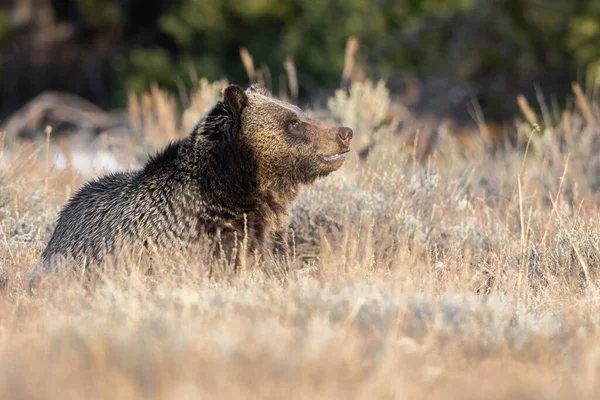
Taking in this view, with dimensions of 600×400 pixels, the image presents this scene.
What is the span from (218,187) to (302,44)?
15.9 meters

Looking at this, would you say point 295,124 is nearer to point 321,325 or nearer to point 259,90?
point 259,90

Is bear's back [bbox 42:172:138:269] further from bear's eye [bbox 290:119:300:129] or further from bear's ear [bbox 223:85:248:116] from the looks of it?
bear's eye [bbox 290:119:300:129]

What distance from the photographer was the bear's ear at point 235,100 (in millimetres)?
6292

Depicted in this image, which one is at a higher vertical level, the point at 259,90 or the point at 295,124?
the point at 259,90

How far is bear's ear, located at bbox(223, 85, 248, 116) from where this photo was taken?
6292mm

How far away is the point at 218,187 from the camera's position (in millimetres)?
6227

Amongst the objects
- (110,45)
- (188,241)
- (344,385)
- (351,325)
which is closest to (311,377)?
(344,385)

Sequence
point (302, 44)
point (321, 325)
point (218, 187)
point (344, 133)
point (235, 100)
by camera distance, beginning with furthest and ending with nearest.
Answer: point (302, 44) < point (344, 133) < point (235, 100) < point (218, 187) < point (321, 325)

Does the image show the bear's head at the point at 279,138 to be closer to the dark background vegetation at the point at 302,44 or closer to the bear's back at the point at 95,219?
the bear's back at the point at 95,219

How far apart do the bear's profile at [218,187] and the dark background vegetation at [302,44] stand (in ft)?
16.5

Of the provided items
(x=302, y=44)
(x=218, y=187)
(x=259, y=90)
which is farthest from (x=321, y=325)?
(x=302, y=44)

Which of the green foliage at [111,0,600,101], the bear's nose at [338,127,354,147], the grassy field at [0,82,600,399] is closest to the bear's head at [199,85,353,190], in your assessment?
the bear's nose at [338,127,354,147]

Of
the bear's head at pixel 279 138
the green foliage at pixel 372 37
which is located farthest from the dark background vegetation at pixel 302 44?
the bear's head at pixel 279 138

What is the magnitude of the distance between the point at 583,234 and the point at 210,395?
13.6 ft
